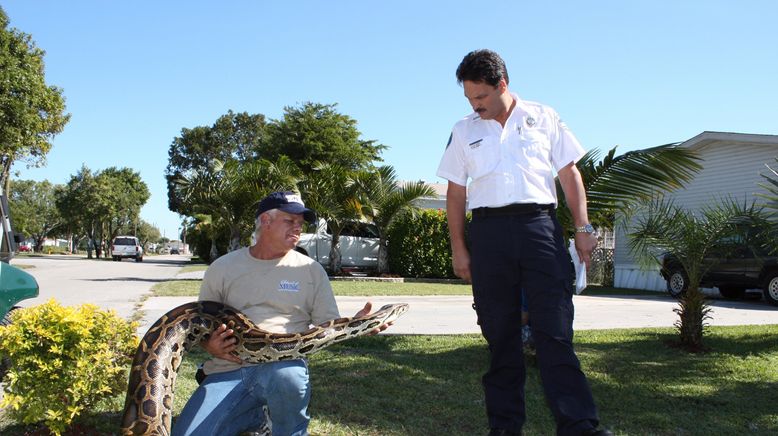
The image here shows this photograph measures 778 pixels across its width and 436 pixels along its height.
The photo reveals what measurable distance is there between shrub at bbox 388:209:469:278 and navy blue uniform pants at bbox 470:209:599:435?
2187 cm

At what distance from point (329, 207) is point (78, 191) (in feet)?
144

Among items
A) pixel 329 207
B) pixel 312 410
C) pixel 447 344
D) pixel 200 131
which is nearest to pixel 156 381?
pixel 312 410

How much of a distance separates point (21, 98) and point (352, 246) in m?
13.9

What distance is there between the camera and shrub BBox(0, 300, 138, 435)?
13.4ft

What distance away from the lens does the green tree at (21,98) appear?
21.6 m

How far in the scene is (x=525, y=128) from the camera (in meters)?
3.92

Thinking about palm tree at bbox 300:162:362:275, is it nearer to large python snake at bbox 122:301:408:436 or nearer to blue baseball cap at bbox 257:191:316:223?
blue baseball cap at bbox 257:191:316:223

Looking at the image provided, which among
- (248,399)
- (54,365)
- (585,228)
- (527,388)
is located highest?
(585,228)

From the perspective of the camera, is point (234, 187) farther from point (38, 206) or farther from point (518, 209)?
point (38, 206)

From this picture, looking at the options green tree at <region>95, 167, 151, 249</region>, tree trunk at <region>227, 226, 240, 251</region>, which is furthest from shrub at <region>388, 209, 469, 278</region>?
green tree at <region>95, 167, 151, 249</region>

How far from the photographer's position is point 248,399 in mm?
3852

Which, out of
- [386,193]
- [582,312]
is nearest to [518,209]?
[582,312]

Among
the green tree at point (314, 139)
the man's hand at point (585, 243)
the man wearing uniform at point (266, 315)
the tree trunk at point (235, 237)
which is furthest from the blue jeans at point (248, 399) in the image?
the green tree at point (314, 139)

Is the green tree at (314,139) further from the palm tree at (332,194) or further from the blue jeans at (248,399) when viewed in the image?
the blue jeans at (248,399)
